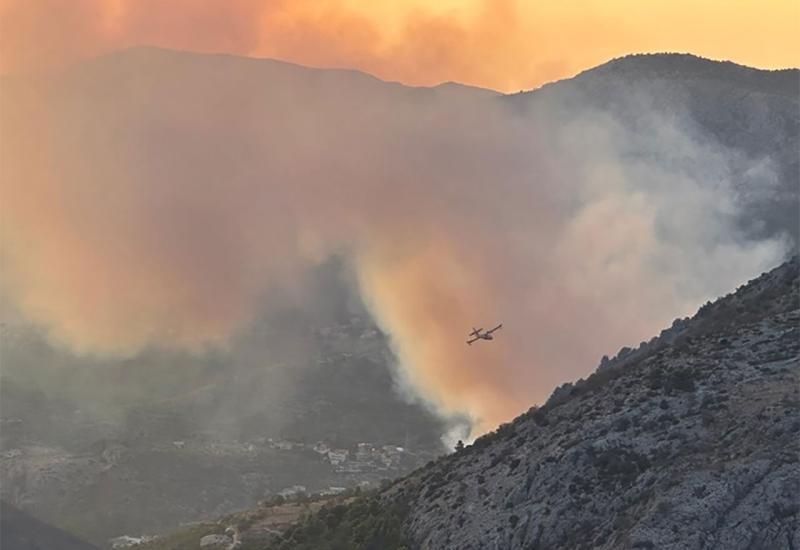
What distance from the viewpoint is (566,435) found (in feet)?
260

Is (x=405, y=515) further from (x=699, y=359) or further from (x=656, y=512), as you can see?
(x=656, y=512)

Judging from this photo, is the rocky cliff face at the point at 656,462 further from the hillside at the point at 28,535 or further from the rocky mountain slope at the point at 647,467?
the hillside at the point at 28,535

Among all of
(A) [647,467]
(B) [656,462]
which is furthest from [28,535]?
(B) [656,462]

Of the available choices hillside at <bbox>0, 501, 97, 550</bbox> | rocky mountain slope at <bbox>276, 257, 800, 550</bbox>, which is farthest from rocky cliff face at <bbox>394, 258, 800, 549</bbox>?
hillside at <bbox>0, 501, 97, 550</bbox>

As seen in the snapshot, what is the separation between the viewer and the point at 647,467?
6662 cm

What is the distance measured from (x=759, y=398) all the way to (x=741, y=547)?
1730cm

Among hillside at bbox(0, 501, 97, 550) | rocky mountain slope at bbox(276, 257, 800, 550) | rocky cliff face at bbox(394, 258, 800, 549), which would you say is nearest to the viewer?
rocky cliff face at bbox(394, 258, 800, 549)

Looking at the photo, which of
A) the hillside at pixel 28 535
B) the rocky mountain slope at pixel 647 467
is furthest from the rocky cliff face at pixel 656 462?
the hillside at pixel 28 535

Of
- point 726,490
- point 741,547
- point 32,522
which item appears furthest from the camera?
point 32,522

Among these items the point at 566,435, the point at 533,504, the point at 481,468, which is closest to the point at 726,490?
the point at 533,504

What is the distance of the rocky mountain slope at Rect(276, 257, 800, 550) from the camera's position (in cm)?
5669

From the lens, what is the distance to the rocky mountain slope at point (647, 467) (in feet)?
186

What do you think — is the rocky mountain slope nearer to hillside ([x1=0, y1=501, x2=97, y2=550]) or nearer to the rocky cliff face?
the rocky cliff face

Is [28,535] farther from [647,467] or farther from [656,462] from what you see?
[656,462]
